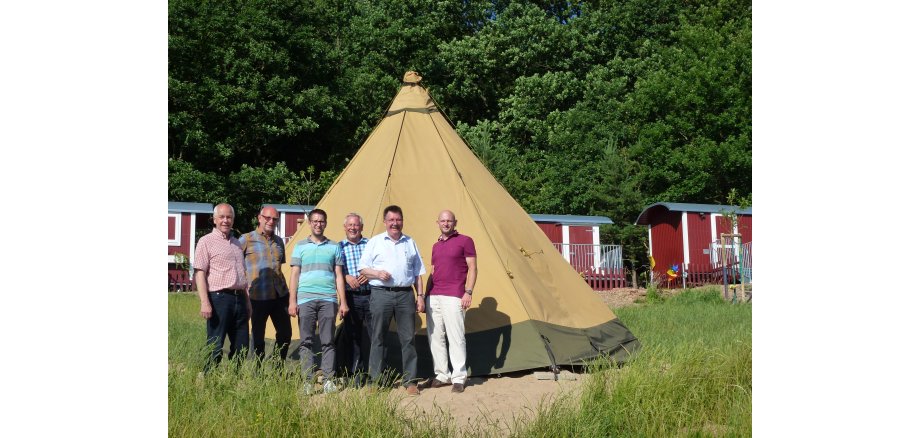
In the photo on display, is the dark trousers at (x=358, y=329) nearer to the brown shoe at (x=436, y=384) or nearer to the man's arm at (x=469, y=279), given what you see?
the brown shoe at (x=436, y=384)

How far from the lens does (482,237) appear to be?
7449mm

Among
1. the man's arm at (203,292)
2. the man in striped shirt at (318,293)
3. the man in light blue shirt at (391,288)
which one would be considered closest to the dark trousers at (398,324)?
the man in light blue shirt at (391,288)

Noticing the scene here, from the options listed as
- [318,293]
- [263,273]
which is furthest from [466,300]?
[263,273]

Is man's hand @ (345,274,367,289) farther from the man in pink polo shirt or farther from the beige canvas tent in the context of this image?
the beige canvas tent

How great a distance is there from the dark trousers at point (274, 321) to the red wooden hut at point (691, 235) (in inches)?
588

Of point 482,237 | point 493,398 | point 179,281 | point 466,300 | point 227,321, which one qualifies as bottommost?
point 493,398

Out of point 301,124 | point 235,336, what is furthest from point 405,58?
point 235,336

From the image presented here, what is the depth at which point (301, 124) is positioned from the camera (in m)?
24.4

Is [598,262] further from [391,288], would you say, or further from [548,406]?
[548,406]

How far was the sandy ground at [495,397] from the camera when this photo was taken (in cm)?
532

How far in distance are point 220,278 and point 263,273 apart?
1.99 ft

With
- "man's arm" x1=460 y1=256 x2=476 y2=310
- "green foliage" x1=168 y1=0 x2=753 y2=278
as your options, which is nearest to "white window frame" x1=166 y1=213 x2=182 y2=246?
"green foliage" x1=168 y1=0 x2=753 y2=278

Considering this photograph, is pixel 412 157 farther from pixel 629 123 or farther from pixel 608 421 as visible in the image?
pixel 629 123

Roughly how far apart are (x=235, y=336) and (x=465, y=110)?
2368 centimetres
